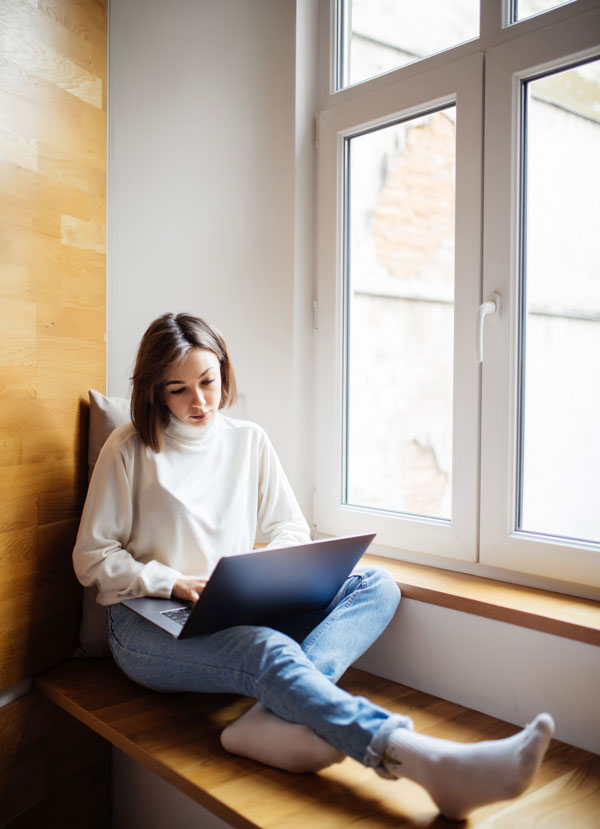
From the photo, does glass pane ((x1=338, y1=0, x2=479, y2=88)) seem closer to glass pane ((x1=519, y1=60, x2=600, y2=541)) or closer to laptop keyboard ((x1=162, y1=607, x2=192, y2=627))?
glass pane ((x1=519, y1=60, x2=600, y2=541))

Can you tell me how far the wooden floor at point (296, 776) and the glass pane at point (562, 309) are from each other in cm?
47

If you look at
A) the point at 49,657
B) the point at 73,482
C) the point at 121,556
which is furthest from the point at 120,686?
the point at 73,482

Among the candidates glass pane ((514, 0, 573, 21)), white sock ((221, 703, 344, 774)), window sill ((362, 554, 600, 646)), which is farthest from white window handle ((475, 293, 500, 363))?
white sock ((221, 703, 344, 774))

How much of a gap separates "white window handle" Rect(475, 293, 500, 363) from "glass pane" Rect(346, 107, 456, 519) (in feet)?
0.44

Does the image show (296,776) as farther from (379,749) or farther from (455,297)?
(455,297)

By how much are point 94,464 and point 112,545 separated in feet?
0.81

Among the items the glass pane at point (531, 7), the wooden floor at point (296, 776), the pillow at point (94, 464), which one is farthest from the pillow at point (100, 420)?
the glass pane at point (531, 7)

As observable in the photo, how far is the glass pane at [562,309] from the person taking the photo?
4.62 feet

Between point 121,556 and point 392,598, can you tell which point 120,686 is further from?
point 392,598

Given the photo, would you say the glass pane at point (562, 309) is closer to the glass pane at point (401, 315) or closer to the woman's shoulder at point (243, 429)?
the glass pane at point (401, 315)

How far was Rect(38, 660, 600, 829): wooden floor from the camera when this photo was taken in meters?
1.02

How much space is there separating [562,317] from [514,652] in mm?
717

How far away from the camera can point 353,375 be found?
1895 mm

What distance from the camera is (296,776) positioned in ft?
3.67
